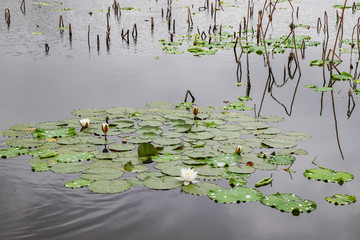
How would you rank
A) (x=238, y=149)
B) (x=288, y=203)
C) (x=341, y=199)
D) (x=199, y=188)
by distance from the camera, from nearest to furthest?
(x=288, y=203)
(x=341, y=199)
(x=199, y=188)
(x=238, y=149)

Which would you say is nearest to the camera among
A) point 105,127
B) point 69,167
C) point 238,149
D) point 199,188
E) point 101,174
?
point 199,188

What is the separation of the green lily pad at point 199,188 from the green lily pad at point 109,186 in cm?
40

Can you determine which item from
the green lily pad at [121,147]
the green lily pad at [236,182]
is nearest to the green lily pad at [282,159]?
the green lily pad at [236,182]

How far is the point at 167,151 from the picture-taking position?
12.4 ft

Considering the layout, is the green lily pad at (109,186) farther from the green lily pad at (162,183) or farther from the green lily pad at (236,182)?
the green lily pad at (236,182)

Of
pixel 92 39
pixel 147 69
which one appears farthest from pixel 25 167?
pixel 92 39

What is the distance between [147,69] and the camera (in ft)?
23.3

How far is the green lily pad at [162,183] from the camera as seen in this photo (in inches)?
123

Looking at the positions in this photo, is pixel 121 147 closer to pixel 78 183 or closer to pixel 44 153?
pixel 44 153

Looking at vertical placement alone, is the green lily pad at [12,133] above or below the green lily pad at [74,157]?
above

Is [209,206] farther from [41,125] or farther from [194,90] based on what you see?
[194,90]

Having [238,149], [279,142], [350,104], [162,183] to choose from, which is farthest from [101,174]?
[350,104]

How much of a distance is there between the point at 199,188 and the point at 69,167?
1010 mm

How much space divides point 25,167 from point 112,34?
7.24 meters
